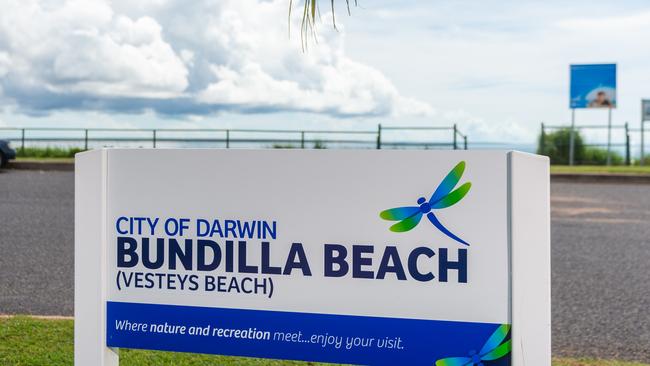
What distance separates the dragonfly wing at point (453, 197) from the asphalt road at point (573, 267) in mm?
2432

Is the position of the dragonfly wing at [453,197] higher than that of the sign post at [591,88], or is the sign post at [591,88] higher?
the sign post at [591,88]

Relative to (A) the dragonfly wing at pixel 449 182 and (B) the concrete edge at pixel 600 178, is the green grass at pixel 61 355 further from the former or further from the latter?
(B) the concrete edge at pixel 600 178

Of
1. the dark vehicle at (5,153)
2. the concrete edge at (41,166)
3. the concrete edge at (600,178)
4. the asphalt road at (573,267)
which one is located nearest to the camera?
the asphalt road at (573,267)

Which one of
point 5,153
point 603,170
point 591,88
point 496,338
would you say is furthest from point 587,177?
point 496,338

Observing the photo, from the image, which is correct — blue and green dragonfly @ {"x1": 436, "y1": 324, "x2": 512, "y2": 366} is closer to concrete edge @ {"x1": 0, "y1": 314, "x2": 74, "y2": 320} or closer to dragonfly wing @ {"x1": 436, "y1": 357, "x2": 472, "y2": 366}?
dragonfly wing @ {"x1": 436, "y1": 357, "x2": 472, "y2": 366}

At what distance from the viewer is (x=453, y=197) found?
3064mm

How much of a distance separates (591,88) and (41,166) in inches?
759

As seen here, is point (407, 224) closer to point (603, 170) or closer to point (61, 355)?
point (61, 355)

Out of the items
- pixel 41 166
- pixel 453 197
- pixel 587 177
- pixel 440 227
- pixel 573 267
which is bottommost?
pixel 573 267

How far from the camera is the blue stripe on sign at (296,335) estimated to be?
310 centimetres

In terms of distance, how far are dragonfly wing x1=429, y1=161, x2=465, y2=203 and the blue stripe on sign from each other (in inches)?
19.5

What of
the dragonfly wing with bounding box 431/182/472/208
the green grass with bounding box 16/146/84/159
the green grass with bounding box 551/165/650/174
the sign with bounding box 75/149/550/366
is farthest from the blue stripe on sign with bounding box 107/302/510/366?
the green grass with bounding box 16/146/84/159

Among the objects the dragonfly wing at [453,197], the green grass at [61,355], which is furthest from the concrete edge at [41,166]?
the dragonfly wing at [453,197]

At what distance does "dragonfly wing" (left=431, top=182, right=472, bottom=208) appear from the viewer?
10.0 feet
